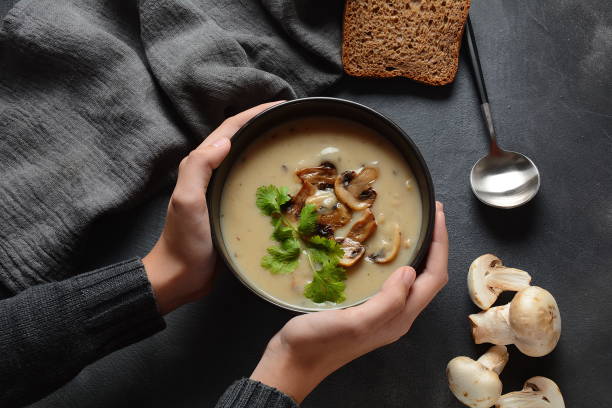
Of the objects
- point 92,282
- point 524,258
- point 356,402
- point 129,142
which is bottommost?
point 356,402

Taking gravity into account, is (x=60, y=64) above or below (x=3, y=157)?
above

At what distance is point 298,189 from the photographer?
73.5 inches

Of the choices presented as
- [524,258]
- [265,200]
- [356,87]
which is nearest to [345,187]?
[265,200]

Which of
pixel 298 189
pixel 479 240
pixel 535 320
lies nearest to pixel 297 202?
pixel 298 189

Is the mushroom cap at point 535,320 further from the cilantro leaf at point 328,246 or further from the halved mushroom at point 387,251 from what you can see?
the cilantro leaf at point 328,246

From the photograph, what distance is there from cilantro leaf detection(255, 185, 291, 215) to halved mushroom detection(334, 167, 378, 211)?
0.50 ft

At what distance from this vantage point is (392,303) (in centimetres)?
167

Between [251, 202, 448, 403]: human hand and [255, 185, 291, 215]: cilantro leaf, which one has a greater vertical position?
[255, 185, 291, 215]: cilantro leaf

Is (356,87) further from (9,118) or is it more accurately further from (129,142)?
(9,118)

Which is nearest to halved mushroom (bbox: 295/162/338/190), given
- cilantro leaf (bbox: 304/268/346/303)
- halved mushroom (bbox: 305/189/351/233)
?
halved mushroom (bbox: 305/189/351/233)

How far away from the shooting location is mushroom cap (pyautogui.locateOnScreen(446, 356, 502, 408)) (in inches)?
76.5

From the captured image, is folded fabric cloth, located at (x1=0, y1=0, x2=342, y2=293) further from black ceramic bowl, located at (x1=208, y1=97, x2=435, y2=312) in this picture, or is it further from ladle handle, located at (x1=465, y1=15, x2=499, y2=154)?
ladle handle, located at (x1=465, y1=15, x2=499, y2=154)

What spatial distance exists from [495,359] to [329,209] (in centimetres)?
72

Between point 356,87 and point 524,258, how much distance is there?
2.62ft
